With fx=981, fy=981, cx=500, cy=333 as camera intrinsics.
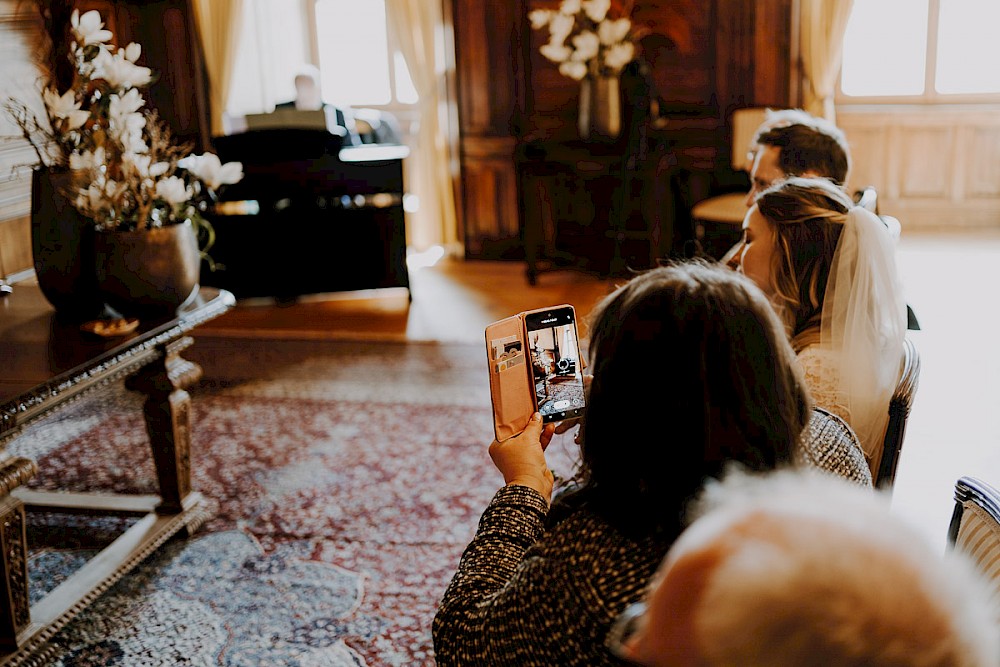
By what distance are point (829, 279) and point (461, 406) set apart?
2216 mm

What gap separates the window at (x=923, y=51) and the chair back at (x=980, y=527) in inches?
252

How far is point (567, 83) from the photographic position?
628cm

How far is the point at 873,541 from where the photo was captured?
625 millimetres

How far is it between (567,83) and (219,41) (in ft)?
8.23

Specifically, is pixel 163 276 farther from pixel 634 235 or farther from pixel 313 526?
pixel 634 235

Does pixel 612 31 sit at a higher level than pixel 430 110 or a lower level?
higher

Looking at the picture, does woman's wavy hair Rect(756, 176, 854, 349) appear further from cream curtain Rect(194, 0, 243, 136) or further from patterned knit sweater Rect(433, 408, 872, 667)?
cream curtain Rect(194, 0, 243, 136)

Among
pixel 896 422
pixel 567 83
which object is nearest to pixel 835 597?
pixel 896 422

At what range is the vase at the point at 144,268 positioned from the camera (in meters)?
2.66

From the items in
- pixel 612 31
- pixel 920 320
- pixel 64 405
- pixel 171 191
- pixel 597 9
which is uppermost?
pixel 597 9

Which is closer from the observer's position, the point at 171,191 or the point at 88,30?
the point at 88,30

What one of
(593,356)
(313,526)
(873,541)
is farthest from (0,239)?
(873,541)

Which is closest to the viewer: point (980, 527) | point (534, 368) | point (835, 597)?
point (835, 597)

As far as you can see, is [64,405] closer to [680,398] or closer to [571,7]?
[680,398]
